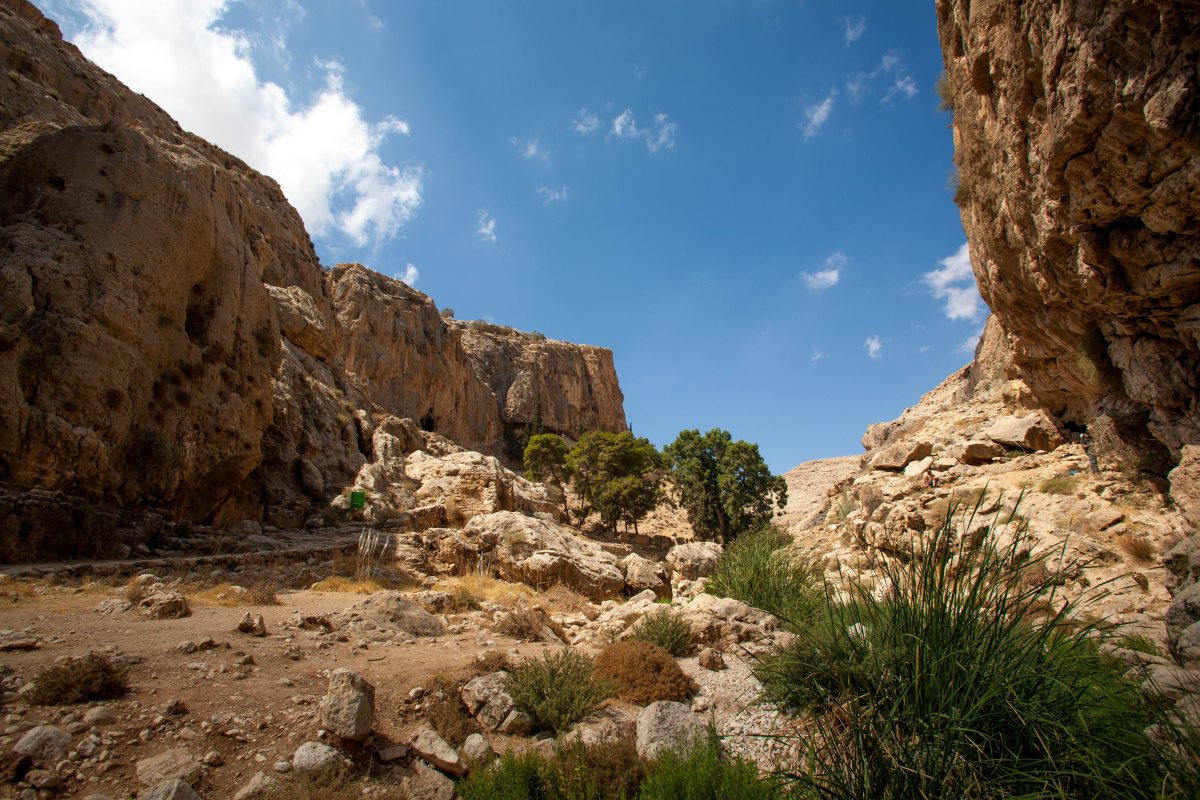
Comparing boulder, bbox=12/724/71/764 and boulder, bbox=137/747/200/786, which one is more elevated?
boulder, bbox=12/724/71/764

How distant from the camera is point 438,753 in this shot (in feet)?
15.4

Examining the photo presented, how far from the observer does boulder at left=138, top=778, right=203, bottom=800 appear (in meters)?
3.45

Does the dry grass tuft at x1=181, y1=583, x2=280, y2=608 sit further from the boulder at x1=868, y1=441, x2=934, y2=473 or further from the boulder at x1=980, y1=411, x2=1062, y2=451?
the boulder at x1=980, y1=411, x2=1062, y2=451

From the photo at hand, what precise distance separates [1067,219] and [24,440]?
17.7 metres

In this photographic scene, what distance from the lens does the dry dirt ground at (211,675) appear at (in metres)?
4.02

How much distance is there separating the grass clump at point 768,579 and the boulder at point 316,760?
5738 mm

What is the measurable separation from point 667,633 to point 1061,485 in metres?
10.1

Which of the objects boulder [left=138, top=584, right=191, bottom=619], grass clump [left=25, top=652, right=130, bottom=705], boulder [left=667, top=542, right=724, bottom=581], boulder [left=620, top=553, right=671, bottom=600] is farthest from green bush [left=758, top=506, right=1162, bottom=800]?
boulder [left=667, top=542, right=724, bottom=581]

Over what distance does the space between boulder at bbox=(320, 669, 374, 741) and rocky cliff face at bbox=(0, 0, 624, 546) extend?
8.98m

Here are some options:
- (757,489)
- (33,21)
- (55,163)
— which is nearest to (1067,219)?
(55,163)

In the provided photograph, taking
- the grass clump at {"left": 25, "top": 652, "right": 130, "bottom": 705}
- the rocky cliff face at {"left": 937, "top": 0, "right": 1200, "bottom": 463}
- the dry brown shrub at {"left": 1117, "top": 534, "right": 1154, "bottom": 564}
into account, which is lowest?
the grass clump at {"left": 25, "top": 652, "right": 130, "bottom": 705}

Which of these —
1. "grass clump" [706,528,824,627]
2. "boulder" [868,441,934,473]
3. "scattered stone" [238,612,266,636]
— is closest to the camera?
"scattered stone" [238,612,266,636]

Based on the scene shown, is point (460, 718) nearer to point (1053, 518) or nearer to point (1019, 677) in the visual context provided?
point (1019, 677)

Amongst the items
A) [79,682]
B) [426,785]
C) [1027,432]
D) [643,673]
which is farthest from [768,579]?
[1027,432]
